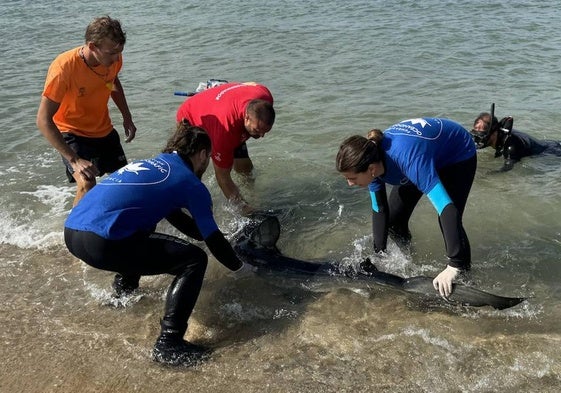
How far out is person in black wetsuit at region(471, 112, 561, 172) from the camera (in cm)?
628

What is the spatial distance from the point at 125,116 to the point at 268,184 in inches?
78.1

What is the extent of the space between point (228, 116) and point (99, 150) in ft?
4.17

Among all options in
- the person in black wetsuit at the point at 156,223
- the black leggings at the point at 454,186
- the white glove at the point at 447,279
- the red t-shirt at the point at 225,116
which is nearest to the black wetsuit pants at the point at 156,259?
the person in black wetsuit at the point at 156,223

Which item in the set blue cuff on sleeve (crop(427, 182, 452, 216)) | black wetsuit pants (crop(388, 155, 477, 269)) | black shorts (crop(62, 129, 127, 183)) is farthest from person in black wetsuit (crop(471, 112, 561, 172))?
black shorts (crop(62, 129, 127, 183))

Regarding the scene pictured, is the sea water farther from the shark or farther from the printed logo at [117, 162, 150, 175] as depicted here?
the printed logo at [117, 162, 150, 175]

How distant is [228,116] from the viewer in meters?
4.43

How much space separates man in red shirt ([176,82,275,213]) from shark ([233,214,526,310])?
0.55 meters

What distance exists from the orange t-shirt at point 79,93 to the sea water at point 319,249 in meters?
1.24

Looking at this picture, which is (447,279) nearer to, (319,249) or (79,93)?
(319,249)

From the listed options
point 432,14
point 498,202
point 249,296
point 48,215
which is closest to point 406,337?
point 249,296

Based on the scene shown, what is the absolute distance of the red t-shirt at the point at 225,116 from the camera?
443 cm

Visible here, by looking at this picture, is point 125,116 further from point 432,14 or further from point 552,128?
point 432,14

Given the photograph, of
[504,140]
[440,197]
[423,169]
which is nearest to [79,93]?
[423,169]

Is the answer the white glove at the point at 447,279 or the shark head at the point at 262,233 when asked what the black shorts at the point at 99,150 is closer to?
the shark head at the point at 262,233
